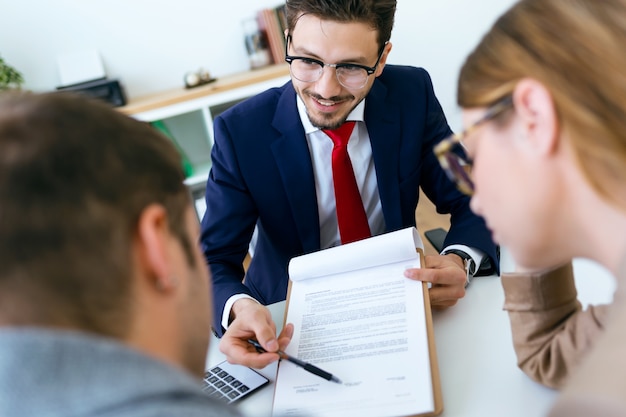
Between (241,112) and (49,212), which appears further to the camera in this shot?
(241,112)

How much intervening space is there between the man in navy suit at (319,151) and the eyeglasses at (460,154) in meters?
0.49

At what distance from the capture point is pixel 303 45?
1414 mm

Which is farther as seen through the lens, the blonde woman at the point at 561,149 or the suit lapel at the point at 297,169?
the suit lapel at the point at 297,169

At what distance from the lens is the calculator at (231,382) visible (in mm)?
986

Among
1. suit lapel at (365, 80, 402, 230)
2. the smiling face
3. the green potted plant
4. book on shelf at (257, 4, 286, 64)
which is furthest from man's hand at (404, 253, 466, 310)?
the green potted plant

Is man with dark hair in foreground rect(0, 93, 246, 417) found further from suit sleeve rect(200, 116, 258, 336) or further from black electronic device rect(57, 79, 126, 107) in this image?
black electronic device rect(57, 79, 126, 107)

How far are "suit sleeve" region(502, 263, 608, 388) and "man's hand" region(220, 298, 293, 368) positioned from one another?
0.40 m

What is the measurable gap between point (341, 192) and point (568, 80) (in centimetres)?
92

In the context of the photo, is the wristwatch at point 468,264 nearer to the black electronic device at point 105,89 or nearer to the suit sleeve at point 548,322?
the suit sleeve at point 548,322

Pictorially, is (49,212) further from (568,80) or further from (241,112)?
(241,112)

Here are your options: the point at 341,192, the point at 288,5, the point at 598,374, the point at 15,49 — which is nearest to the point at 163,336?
the point at 598,374

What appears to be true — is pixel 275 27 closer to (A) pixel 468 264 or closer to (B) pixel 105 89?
(B) pixel 105 89

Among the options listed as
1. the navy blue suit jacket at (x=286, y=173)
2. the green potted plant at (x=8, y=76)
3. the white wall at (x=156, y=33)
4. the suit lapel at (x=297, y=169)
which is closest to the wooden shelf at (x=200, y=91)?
the white wall at (x=156, y=33)

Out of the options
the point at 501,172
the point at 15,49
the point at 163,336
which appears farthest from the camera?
the point at 15,49
